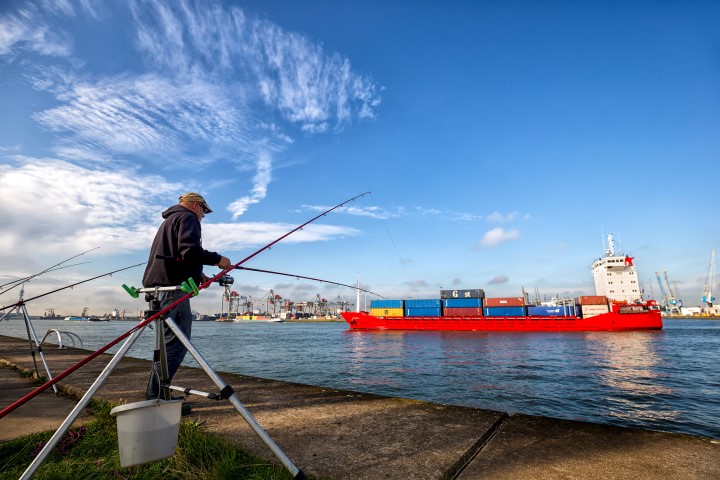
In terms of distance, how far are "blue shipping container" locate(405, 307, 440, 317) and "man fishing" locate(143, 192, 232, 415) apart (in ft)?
150

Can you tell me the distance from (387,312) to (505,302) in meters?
16.5

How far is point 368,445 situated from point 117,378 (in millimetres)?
4672

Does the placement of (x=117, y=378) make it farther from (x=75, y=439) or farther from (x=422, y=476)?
(x=422, y=476)

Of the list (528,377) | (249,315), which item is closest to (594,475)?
(528,377)

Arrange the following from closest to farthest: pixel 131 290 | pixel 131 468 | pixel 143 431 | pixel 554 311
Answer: pixel 143 431 → pixel 131 468 → pixel 131 290 → pixel 554 311

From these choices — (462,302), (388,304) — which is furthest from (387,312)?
(462,302)

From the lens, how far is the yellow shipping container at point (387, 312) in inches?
1906

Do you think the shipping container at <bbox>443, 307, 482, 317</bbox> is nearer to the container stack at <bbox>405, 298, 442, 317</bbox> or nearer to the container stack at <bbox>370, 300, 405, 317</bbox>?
the container stack at <bbox>405, 298, 442, 317</bbox>

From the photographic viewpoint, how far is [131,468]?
6.48 ft

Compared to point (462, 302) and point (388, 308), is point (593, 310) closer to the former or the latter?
point (462, 302)

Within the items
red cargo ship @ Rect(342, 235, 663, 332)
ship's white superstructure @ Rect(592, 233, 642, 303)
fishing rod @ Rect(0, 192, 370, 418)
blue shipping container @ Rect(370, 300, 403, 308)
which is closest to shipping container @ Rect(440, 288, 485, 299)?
red cargo ship @ Rect(342, 235, 663, 332)

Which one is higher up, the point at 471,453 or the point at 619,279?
the point at 619,279

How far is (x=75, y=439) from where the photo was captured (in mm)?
2566

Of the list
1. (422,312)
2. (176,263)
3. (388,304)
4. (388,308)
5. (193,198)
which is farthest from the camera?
(388,304)
